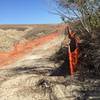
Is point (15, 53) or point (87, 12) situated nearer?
point (87, 12)

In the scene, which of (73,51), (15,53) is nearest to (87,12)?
(73,51)

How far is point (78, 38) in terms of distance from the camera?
18.6 metres

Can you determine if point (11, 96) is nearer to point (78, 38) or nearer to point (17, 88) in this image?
point (17, 88)

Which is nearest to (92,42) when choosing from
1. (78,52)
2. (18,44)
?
(78,52)

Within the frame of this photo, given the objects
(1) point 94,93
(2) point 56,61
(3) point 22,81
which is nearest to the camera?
(1) point 94,93

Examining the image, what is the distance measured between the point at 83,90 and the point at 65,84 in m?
1.23

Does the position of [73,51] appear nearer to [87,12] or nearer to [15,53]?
[87,12]

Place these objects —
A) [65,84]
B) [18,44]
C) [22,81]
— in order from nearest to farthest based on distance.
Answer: [65,84] < [22,81] < [18,44]

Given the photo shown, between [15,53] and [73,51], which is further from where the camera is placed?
[15,53]

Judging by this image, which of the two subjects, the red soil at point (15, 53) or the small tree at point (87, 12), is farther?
the red soil at point (15, 53)

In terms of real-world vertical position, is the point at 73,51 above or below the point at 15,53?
above

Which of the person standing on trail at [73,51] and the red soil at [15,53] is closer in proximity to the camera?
the person standing on trail at [73,51]

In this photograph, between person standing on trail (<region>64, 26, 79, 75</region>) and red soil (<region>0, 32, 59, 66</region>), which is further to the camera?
red soil (<region>0, 32, 59, 66</region>)

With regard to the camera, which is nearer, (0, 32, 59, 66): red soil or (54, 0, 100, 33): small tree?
(54, 0, 100, 33): small tree
